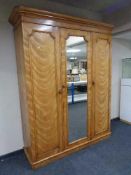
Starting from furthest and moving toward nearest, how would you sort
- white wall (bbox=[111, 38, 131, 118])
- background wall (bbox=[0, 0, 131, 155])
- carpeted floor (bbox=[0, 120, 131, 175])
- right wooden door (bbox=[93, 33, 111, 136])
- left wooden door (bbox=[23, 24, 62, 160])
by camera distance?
1. white wall (bbox=[111, 38, 131, 118])
2. right wooden door (bbox=[93, 33, 111, 136])
3. background wall (bbox=[0, 0, 131, 155])
4. carpeted floor (bbox=[0, 120, 131, 175])
5. left wooden door (bbox=[23, 24, 62, 160])

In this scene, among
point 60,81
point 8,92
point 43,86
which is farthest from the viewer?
point 8,92

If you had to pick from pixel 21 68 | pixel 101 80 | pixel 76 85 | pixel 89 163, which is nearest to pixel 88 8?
pixel 101 80

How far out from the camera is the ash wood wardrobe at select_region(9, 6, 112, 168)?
1774 mm

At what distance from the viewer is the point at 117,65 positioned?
337cm

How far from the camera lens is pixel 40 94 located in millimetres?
1882

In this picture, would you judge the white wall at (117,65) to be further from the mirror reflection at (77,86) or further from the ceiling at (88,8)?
the mirror reflection at (77,86)

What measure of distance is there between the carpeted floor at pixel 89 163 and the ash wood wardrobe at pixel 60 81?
0.38ft

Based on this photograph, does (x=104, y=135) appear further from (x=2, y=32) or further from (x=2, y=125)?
(x=2, y=32)

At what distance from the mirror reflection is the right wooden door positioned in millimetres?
201

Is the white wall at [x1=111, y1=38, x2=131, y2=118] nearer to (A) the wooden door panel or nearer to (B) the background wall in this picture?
(B) the background wall

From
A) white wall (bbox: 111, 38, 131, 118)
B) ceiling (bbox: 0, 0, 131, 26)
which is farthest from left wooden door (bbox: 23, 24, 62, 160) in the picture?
white wall (bbox: 111, 38, 131, 118)

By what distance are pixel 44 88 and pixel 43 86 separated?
0.10 ft

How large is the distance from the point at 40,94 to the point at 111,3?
194cm

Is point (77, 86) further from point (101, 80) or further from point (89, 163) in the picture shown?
point (89, 163)
